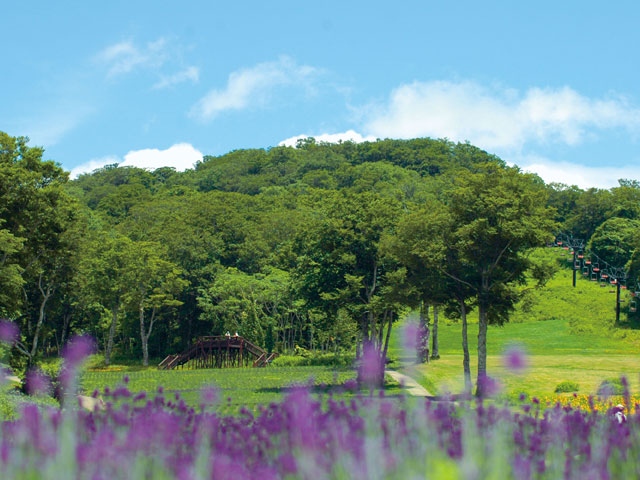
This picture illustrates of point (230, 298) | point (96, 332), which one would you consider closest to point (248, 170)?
point (96, 332)

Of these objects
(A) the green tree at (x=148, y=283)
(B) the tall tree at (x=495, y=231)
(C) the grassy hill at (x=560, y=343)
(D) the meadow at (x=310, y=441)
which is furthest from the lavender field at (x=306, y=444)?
(A) the green tree at (x=148, y=283)

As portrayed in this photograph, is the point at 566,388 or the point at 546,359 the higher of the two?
the point at 566,388

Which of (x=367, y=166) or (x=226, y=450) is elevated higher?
(x=367, y=166)

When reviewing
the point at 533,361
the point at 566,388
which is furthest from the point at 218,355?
the point at 566,388

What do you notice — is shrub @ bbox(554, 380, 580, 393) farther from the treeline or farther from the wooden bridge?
the wooden bridge

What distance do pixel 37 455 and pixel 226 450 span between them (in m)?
1.29

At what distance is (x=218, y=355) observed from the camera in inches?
2167

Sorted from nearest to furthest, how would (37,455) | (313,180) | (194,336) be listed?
(37,455), (194,336), (313,180)

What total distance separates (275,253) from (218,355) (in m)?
18.6

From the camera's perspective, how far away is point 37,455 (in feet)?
15.6

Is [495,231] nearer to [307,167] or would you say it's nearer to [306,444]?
[306,444]

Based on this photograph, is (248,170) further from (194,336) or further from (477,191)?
(477,191)

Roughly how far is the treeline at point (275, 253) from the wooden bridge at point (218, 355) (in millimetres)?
3481

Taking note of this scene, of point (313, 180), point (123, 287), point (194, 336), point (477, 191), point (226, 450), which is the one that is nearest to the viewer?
point (226, 450)
